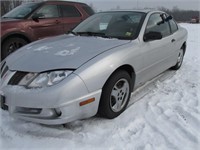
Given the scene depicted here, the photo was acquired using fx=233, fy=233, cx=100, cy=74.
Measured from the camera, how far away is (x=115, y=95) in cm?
312

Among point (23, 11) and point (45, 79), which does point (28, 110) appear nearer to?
point (45, 79)

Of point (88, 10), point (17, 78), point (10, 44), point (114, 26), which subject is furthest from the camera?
point (88, 10)

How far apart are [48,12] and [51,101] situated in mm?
4585

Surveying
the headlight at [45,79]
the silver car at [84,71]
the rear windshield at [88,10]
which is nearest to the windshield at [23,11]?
the rear windshield at [88,10]

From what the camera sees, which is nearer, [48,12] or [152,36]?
[152,36]

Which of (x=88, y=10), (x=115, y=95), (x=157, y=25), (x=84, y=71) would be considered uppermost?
(x=157, y=25)

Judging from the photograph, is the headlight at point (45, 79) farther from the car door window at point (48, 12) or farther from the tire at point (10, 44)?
the car door window at point (48, 12)

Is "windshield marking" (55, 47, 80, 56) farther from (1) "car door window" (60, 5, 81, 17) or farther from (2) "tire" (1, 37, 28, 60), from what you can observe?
(1) "car door window" (60, 5, 81, 17)

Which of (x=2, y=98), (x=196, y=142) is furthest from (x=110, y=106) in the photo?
(x=2, y=98)

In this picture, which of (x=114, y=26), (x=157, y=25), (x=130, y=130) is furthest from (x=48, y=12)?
(x=130, y=130)

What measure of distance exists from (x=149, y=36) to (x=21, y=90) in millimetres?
2085

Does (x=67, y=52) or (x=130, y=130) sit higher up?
(x=67, y=52)

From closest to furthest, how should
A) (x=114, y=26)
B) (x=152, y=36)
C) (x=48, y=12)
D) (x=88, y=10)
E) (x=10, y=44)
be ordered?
(x=152, y=36), (x=114, y=26), (x=10, y=44), (x=48, y=12), (x=88, y=10)

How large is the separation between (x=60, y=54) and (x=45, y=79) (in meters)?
0.50
